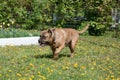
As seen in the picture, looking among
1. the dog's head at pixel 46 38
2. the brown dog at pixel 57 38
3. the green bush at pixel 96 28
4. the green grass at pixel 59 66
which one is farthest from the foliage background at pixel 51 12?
the dog's head at pixel 46 38

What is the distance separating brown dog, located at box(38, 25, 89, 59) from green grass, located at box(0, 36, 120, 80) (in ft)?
1.31

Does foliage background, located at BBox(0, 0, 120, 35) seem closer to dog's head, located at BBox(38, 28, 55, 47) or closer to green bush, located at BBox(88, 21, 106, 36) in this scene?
green bush, located at BBox(88, 21, 106, 36)

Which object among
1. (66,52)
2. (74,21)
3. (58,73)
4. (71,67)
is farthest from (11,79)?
(74,21)

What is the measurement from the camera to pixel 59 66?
Result: 8672mm

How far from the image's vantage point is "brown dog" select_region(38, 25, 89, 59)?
8.93 meters

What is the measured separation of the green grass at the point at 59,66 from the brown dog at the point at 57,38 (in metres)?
0.40

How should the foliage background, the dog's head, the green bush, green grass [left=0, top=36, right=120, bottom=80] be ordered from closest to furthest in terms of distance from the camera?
green grass [left=0, top=36, right=120, bottom=80] → the dog's head → the foliage background → the green bush

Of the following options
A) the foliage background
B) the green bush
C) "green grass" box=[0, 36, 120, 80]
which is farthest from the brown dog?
the green bush

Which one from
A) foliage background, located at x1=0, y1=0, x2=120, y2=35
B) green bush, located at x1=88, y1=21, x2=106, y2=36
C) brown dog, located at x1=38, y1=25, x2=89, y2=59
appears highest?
brown dog, located at x1=38, y1=25, x2=89, y2=59

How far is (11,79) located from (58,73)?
1.23 m

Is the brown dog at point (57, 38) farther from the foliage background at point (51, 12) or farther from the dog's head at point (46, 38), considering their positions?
the foliage background at point (51, 12)

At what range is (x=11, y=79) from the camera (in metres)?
7.06

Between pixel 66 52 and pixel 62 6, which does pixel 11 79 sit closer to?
pixel 66 52

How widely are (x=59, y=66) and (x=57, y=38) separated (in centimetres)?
96
